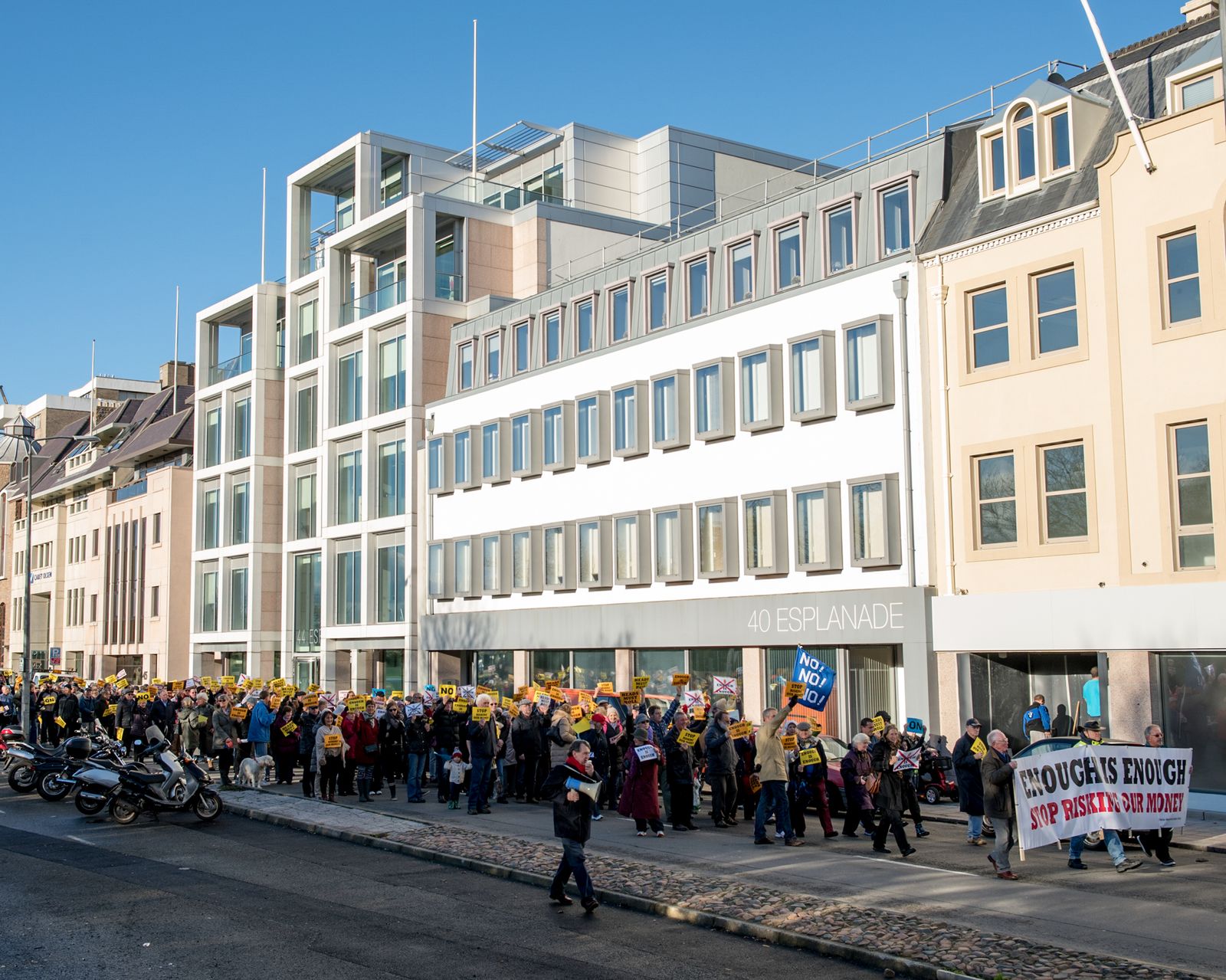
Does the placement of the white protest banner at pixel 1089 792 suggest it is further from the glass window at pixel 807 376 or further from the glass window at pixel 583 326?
the glass window at pixel 583 326

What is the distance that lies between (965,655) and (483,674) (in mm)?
17868

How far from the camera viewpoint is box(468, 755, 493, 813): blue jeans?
2139 cm

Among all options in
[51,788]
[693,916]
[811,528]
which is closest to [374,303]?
[811,528]

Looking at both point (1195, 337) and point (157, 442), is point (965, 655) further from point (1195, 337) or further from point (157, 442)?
point (157, 442)

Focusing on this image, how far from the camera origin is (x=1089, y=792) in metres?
15.3

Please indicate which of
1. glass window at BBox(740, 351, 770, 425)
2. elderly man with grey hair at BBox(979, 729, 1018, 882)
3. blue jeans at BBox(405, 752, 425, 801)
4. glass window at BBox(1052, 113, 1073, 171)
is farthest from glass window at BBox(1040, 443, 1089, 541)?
blue jeans at BBox(405, 752, 425, 801)

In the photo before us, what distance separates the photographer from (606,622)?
117 feet

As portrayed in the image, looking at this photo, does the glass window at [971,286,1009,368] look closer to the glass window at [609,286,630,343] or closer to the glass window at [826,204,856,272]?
the glass window at [826,204,856,272]

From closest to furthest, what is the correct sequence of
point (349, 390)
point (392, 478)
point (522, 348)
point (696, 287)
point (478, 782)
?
point (478, 782) → point (696, 287) → point (522, 348) → point (392, 478) → point (349, 390)

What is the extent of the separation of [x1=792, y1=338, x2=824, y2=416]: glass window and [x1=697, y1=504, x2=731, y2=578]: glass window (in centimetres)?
328

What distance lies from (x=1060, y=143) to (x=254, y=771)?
1896 centimetres

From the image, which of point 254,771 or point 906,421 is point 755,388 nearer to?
point 906,421

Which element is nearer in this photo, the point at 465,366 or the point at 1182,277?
the point at 1182,277

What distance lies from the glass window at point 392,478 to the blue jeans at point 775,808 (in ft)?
92.8
